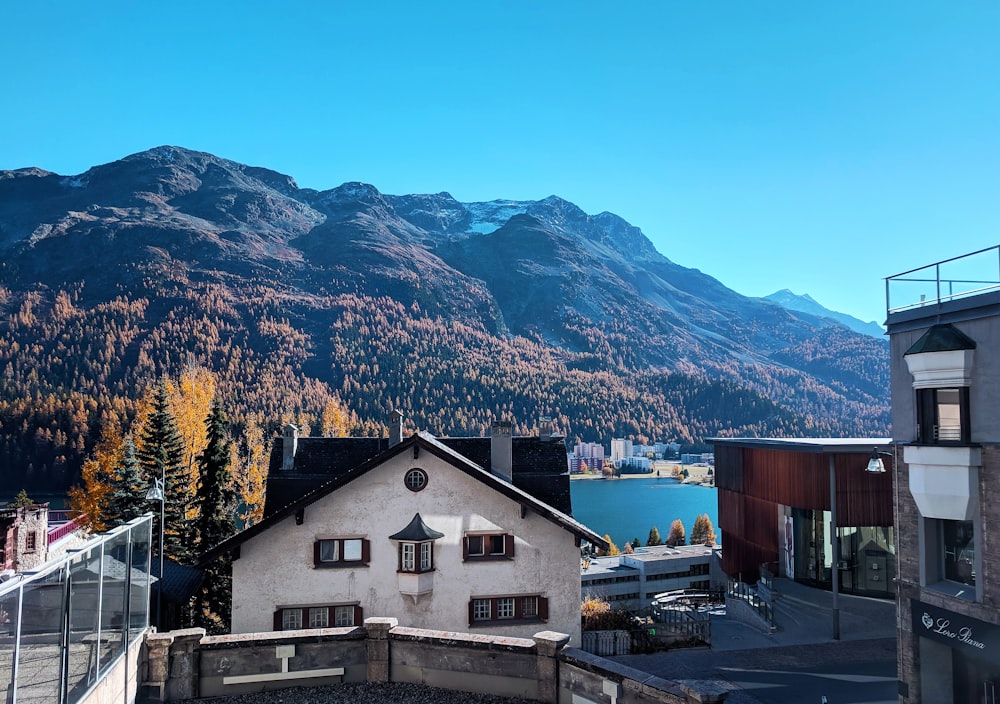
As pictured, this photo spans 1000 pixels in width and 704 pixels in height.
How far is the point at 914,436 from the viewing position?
1783 centimetres

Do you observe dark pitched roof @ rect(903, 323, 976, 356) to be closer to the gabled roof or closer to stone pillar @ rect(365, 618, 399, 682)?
the gabled roof

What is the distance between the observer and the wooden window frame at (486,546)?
2572 cm

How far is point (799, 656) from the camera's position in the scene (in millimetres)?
25219

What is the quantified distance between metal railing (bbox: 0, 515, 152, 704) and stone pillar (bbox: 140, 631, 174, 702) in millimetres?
403

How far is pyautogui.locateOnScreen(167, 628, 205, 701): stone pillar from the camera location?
15.2 m

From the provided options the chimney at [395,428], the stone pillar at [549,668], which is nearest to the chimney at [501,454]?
the chimney at [395,428]

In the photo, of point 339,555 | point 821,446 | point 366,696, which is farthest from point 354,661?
point 821,446

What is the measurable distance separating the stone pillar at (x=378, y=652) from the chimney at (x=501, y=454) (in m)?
13.0

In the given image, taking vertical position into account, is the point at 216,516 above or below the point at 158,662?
above

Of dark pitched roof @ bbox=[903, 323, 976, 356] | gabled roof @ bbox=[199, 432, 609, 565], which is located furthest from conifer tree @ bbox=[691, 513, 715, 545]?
dark pitched roof @ bbox=[903, 323, 976, 356]

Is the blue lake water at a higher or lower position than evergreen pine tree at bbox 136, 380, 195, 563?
lower

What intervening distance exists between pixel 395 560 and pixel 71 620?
14.1 m

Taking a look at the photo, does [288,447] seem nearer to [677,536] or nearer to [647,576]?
[647,576]

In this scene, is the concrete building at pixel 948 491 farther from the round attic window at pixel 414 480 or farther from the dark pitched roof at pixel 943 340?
the round attic window at pixel 414 480
